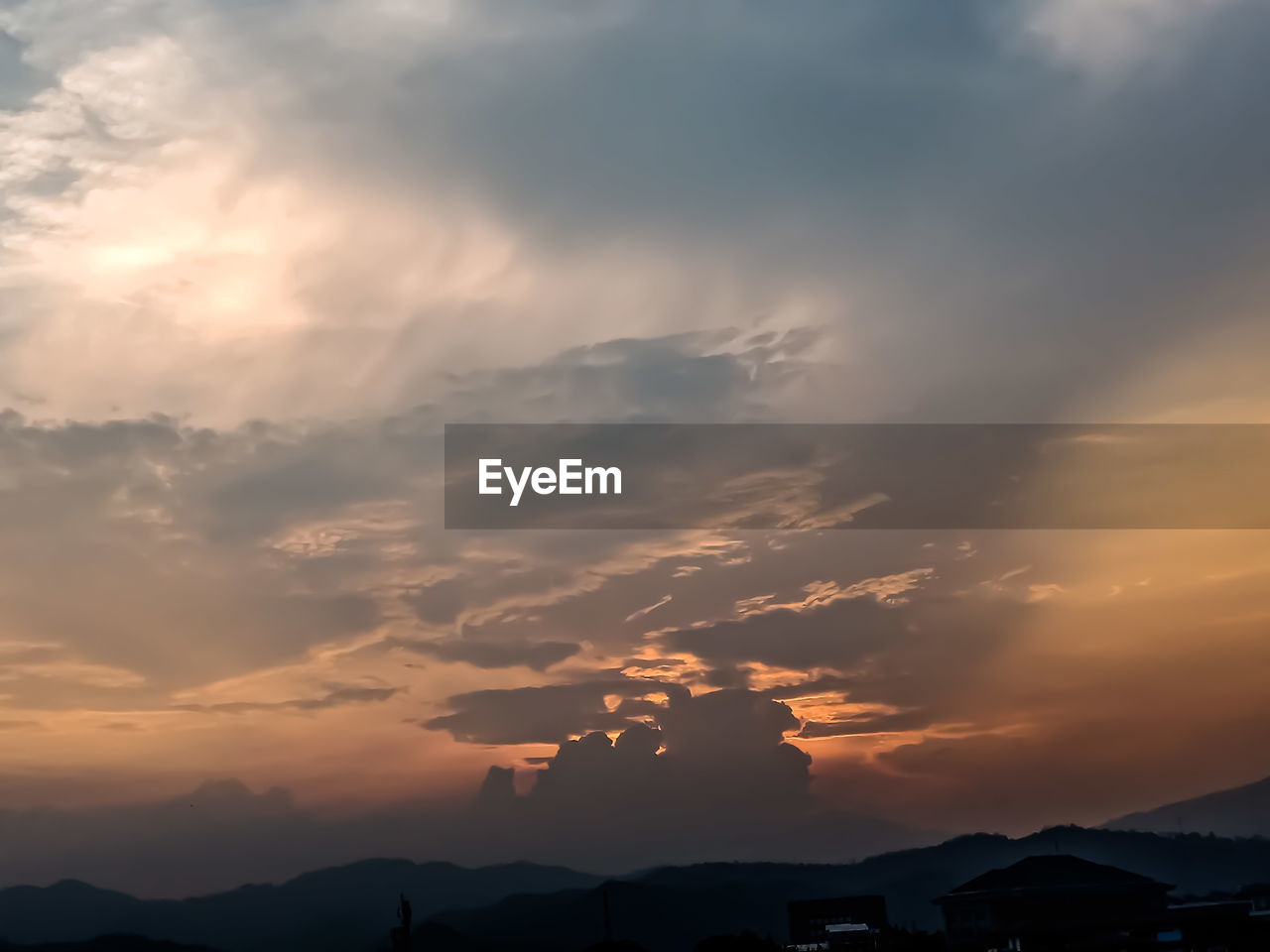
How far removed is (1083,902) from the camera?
3664 inches

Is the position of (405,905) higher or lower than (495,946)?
higher

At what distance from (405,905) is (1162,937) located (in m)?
52.8

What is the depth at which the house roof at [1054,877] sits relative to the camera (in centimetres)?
9556

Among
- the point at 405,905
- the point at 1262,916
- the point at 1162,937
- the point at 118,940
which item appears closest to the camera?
the point at 405,905

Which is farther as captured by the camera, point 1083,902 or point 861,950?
point 1083,902

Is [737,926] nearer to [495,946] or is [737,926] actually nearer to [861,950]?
[495,946]

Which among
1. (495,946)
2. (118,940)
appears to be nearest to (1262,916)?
(495,946)

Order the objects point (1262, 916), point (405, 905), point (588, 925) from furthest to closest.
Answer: point (588, 925) < point (1262, 916) < point (405, 905)

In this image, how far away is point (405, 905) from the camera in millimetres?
64438

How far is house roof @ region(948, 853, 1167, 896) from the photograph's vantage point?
95562 mm

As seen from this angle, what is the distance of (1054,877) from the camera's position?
99125 millimetres

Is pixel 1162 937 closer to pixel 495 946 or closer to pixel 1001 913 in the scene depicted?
pixel 1001 913

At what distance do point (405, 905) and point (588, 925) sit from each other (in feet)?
384

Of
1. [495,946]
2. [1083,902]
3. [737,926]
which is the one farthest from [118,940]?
[1083,902]
